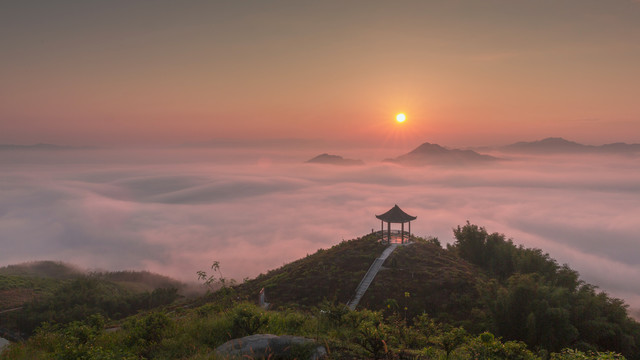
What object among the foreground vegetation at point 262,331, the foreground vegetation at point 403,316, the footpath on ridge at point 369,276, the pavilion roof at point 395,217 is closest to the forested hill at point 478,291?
the foreground vegetation at point 403,316

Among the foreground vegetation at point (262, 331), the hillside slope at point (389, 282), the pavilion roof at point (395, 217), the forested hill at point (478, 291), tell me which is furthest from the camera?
the pavilion roof at point (395, 217)

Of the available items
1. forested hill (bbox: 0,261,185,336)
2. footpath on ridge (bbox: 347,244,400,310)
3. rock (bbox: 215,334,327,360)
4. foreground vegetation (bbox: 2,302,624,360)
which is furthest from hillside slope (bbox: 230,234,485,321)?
forested hill (bbox: 0,261,185,336)

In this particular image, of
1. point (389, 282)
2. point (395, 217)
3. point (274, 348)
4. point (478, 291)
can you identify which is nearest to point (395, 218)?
point (395, 217)

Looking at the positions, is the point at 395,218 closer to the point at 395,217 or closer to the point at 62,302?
the point at 395,217

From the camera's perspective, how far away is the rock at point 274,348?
29.6ft

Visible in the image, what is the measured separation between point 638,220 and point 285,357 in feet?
859

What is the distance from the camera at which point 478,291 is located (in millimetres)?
26312

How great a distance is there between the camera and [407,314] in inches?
979

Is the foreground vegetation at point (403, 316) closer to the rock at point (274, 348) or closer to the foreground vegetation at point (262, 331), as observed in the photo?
the foreground vegetation at point (262, 331)

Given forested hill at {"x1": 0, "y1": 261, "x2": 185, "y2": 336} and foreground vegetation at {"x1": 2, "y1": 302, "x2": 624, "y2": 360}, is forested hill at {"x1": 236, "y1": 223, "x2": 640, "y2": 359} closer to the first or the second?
foreground vegetation at {"x1": 2, "y1": 302, "x2": 624, "y2": 360}

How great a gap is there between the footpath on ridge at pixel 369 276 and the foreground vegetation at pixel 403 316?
65cm

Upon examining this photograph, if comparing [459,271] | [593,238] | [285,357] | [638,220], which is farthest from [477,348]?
[638,220]

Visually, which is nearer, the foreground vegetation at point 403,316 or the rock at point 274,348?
the rock at point 274,348

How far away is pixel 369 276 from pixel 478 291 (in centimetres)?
908
